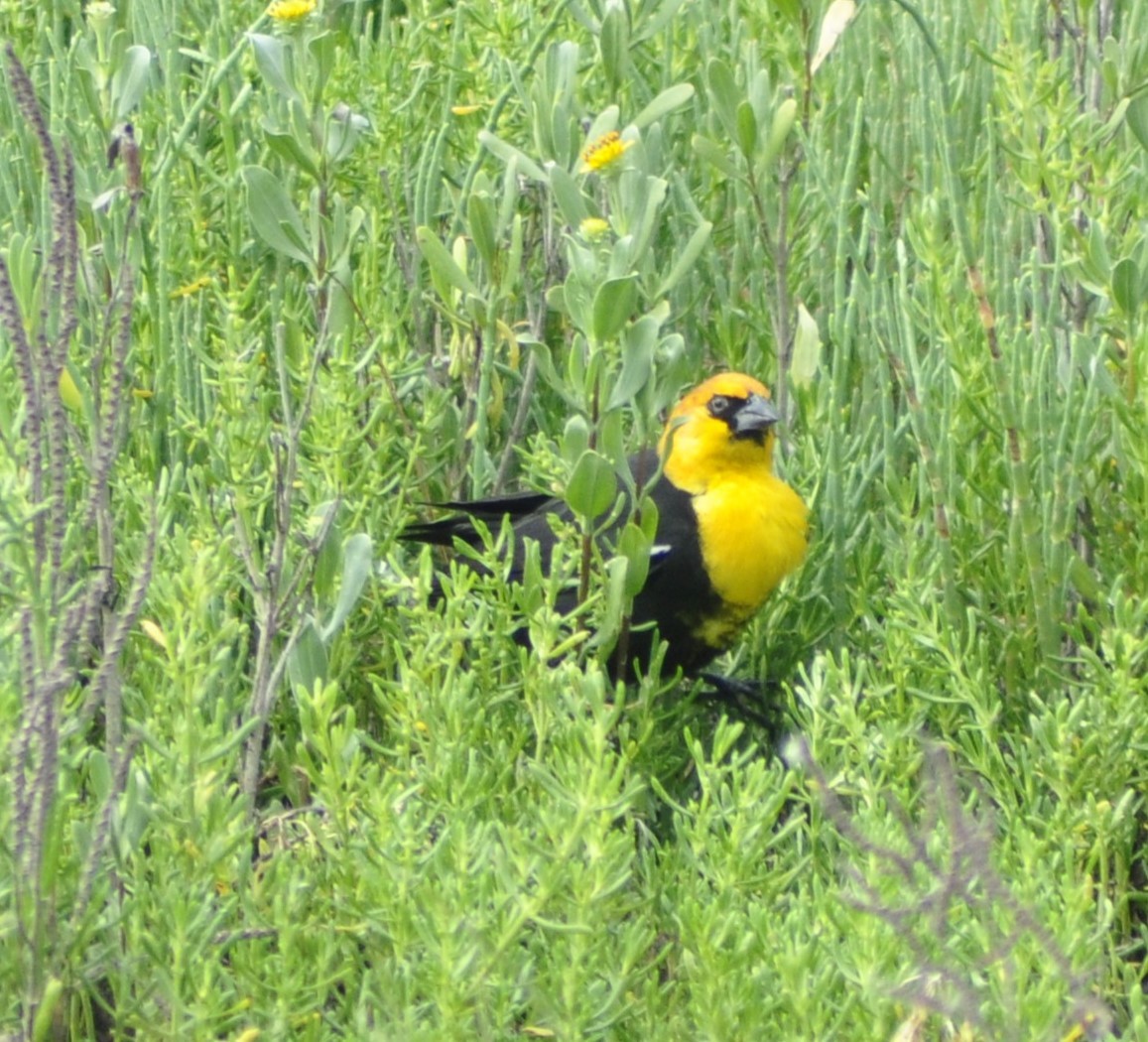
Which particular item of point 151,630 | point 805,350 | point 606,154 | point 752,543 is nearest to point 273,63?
point 606,154

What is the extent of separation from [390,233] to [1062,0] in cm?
128

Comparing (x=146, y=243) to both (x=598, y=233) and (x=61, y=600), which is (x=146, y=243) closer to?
(x=598, y=233)

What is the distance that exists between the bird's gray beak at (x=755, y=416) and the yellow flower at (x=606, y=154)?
2.87 ft

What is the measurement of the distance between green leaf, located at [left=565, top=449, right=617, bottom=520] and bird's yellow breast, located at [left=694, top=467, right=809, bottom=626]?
2.22ft

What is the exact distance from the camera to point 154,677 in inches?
92.7

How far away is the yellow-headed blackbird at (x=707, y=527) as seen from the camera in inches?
111

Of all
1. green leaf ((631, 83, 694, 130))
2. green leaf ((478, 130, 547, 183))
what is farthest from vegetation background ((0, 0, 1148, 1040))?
green leaf ((631, 83, 694, 130))

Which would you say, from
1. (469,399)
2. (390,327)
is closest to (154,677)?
(390,327)

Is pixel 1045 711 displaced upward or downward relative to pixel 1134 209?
downward

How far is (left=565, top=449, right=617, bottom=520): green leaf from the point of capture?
2105 millimetres

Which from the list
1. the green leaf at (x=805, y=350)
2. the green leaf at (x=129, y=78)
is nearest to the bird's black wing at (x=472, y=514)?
the green leaf at (x=805, y=350)

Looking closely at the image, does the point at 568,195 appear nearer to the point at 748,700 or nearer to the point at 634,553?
the point at 634,553

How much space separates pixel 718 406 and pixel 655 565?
305 mm

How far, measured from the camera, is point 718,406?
9.91 ft
